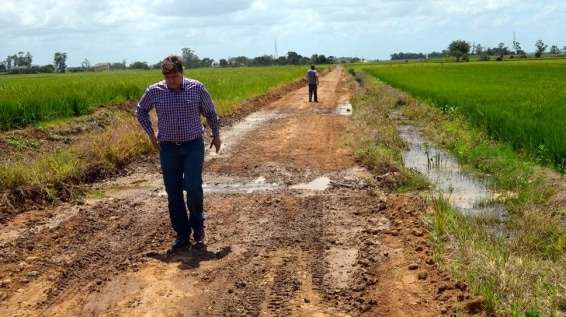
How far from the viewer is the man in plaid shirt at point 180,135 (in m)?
Answer: 5.78

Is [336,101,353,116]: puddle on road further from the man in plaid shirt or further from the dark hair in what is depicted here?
the dark hair

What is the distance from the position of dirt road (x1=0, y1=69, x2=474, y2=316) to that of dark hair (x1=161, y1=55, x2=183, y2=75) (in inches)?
68.9

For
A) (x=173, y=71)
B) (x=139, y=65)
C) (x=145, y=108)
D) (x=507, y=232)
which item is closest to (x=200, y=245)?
(x=145, y=108)

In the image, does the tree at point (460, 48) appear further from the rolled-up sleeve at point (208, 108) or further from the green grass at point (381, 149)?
the rolled-up sleeve at point (208, 108)

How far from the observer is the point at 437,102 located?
1977 cm

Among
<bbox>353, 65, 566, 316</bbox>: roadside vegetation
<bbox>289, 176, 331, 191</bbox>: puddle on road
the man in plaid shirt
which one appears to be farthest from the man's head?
<bbox>289, 176, 331, 191</bbox>: puddle on road

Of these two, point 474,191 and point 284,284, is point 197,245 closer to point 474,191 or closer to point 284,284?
point 284,284

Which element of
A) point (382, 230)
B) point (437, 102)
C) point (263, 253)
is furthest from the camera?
point (437, 102)

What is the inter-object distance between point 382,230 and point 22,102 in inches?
504

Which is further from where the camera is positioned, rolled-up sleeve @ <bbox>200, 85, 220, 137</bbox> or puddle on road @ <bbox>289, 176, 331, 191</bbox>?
puddle on road @ <bbox>289, 176, 331, 191</bbox>

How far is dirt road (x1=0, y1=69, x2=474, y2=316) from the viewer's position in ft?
15.1

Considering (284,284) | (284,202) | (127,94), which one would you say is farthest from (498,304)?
(127,94)

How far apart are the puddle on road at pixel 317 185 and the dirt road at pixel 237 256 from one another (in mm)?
31

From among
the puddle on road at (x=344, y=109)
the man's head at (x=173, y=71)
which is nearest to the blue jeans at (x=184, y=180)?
the man's head at (x=173, y=71)
